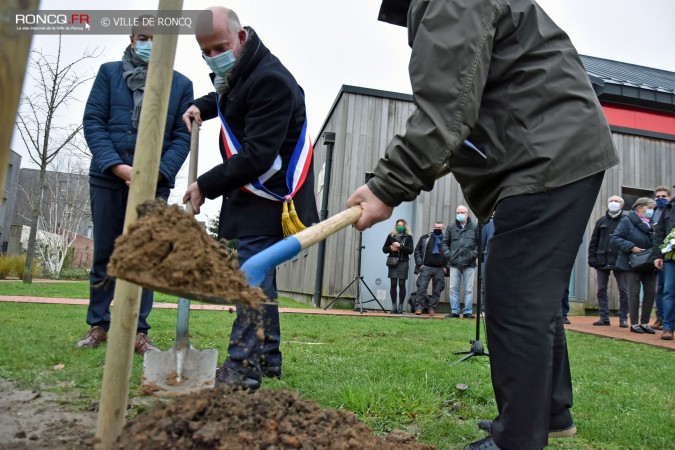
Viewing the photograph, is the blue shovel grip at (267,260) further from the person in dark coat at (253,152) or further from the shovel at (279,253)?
the person in dark coat at (253,152)

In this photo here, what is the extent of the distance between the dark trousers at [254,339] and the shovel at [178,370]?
7.6 inches

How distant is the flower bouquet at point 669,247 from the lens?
23.4 ft

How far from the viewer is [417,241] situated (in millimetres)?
13062

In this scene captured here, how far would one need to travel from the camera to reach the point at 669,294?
7.21 meters

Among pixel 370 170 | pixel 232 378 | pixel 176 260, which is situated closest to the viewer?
pixel 176 260

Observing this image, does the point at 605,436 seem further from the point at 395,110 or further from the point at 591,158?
the point at 395,110

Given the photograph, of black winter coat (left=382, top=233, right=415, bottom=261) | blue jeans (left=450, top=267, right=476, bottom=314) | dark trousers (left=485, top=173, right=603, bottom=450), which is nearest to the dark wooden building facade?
black winter coat (left=382, top=233, right=415, bottom=261)

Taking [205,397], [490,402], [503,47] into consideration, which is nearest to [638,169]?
[490,402]

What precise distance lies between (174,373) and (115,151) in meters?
2.02

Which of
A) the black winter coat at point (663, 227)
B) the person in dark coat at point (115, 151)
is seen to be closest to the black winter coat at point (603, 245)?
the black winter coat at point (663, 227)

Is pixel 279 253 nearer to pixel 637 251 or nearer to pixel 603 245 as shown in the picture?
pixel 637 251

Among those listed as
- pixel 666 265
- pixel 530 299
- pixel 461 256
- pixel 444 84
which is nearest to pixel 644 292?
pixel 666 265

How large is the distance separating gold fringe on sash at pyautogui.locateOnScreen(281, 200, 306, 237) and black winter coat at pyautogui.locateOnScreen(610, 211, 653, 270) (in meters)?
7.52

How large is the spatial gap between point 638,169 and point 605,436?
45.7 ft
